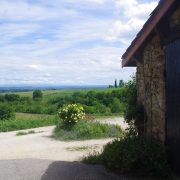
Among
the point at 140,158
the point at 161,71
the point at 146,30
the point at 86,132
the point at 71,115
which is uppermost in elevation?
the point at 146,30

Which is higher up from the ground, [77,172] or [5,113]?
[5,113]

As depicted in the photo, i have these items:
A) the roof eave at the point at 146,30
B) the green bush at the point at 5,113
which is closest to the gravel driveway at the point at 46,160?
the roof eave at the point at 146,30

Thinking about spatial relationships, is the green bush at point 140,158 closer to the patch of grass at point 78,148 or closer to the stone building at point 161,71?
the stone building at point 161,71

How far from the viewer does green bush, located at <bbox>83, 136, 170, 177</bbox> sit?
927 cm

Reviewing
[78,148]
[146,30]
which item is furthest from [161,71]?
[78,148]

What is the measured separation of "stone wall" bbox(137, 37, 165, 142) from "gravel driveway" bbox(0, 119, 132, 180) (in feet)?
5.01

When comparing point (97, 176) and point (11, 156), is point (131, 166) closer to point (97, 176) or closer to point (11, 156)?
point (97, 176)

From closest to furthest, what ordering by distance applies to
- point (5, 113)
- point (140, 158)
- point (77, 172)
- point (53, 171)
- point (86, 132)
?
point (140, 158) < point (77, 172) < point (53, 171) < point (86, 132) < point (5, 113)

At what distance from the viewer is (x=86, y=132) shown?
1736 centimetres

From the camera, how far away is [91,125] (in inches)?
715

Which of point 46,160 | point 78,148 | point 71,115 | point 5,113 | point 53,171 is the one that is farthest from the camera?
point 5,113

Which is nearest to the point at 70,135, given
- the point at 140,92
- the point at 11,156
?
the point at 11,156

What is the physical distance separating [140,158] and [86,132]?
8.03 meters

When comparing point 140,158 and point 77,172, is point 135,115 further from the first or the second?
point 77,172
